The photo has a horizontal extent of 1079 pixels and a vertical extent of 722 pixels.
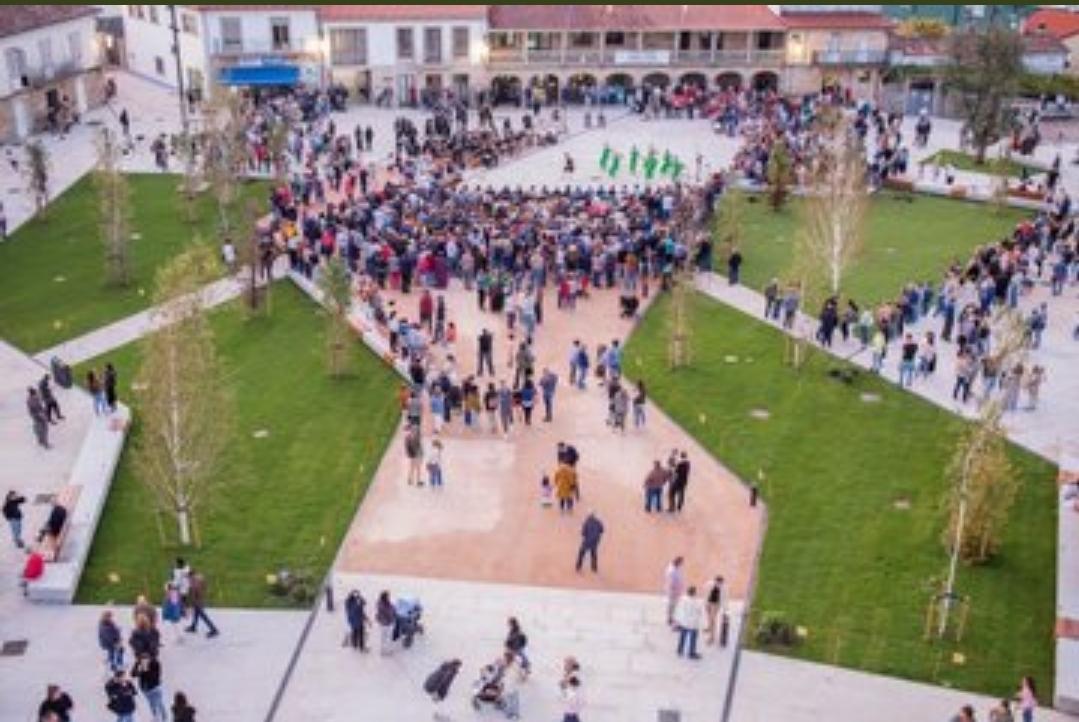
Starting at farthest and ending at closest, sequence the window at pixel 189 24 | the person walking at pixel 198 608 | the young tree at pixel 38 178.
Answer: the window at pixel 189 24
the young tree at pixel 38 178
the person walking at pixel 198 608

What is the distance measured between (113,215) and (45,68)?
2541cm

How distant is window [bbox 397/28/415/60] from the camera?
63.2 metres

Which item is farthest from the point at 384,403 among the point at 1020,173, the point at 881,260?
the point at 1020,173

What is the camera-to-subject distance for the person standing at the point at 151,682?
18.1 meters

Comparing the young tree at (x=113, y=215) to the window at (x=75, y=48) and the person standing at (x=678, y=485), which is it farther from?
the window at (x=75, y=48)

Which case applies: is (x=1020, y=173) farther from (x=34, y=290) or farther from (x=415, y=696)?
(x=415, y=696)

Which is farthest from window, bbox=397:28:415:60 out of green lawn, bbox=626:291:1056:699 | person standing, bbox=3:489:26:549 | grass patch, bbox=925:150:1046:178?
person standing, bbox=3:489:26:549

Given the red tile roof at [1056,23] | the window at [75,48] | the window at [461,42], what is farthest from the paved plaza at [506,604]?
the red tile roof at [1056,23]

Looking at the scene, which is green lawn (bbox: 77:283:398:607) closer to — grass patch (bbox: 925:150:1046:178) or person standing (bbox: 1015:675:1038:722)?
person standing (bbox: 1015:675:1038:722)

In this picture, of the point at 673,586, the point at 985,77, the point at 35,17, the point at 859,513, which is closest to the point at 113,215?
the point at 673,586

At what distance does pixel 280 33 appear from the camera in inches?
2494

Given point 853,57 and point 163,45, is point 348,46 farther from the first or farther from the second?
point 853,57

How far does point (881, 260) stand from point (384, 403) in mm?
18698

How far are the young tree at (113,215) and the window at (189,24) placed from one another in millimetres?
26531
